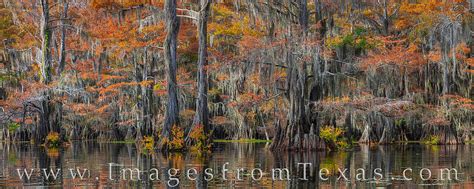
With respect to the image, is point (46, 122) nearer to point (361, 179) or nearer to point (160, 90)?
point (160, 90)

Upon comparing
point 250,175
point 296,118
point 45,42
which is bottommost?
point 250,175

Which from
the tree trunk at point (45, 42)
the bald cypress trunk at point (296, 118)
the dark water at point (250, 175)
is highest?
the tree trunk at point (45, 42)

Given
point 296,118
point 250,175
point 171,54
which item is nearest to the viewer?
point 250,175

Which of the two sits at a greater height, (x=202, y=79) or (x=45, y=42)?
(x=45, y=42)

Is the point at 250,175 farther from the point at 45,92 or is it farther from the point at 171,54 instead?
the point at 45,92

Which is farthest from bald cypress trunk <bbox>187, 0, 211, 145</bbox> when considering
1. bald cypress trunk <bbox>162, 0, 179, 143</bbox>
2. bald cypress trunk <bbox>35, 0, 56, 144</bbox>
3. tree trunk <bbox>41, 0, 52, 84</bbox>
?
tree trunk <bbox>41, 0, 52, 84</bbox>

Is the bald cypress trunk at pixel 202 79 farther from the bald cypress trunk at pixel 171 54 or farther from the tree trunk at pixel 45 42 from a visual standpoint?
the tree trunk at pixel 45 42

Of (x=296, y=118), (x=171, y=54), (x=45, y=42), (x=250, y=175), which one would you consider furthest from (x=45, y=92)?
(x=250, y=175)

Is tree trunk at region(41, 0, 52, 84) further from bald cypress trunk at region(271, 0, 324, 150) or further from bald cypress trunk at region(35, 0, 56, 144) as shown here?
bald cypress trunk at region(271, 0, 324, 150)

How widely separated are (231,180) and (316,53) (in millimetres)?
13344

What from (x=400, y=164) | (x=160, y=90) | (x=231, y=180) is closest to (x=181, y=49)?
(x=160, y=90)

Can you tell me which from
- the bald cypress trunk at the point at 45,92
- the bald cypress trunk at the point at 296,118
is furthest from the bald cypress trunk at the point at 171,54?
the bald cypress trunk at the point at 45,92

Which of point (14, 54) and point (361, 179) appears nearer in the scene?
point (361, 179)

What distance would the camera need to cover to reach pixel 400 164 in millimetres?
19062
